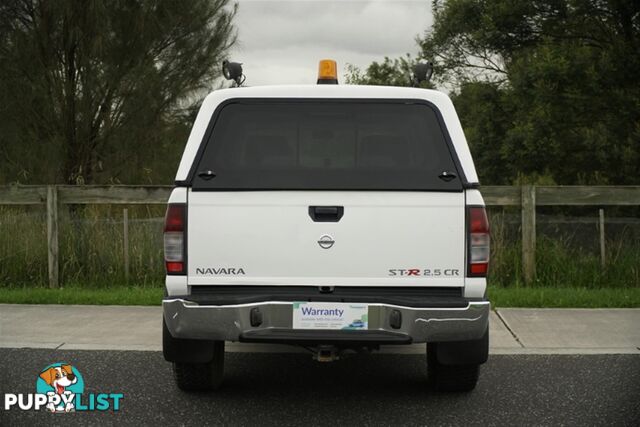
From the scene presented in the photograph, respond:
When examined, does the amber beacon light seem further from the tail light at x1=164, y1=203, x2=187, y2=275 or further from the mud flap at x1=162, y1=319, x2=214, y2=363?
the mud flap at x1=162, y1=319, x2=214, y2=363

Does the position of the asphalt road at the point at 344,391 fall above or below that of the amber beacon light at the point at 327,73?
below

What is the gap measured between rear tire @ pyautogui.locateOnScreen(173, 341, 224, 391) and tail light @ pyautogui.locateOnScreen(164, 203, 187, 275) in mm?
786

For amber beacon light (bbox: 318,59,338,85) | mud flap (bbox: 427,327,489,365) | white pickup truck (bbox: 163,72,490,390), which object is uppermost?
amber beacon light (bbox: 318,59,338,85)

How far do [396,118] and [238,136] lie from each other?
95 centimetres

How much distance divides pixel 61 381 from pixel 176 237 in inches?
72.4

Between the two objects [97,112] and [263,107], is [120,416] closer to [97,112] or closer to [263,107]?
[263,107]

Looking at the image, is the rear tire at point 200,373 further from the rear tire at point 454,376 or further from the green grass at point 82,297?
the green grass at point 82,297

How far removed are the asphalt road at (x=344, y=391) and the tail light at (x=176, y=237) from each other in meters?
0.92

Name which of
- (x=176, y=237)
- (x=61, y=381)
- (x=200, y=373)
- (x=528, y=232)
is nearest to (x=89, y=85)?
(x=528, y=232)

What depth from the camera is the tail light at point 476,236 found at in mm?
4551

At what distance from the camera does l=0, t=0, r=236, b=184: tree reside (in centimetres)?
1811

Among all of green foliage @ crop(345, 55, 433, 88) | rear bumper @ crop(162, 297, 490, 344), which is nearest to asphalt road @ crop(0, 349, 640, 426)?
rear bumper @ crop(162, 297, 490, 344)

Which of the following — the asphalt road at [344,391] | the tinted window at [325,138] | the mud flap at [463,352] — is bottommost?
the asphalt road at [344,391]

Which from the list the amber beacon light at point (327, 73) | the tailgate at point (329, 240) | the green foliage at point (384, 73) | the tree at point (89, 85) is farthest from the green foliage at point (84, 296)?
the green foliage at point (384, 73)
